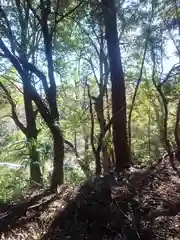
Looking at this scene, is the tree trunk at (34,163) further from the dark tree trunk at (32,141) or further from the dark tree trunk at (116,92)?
the dark tree trunk at (116,92)

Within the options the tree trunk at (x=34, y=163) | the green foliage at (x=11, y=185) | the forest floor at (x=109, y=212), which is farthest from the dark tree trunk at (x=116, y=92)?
the green foliage at (x=11, y=185)

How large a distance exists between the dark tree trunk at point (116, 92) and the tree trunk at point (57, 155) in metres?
0.92

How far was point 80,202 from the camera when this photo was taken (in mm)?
3568

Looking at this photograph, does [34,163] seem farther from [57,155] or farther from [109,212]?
[109,212]

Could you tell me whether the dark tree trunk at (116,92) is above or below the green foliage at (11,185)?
above

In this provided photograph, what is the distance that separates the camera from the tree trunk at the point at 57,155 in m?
4.93

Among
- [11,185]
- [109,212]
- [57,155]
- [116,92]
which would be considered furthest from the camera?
[11,185]

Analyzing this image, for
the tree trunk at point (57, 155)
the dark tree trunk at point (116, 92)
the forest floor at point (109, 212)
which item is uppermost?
the dark tree trunk at point (116, 92)

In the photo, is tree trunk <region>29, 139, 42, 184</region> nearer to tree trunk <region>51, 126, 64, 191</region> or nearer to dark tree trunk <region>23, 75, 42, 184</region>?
dark tree trunk <region>23, 75, 42, 184</region>

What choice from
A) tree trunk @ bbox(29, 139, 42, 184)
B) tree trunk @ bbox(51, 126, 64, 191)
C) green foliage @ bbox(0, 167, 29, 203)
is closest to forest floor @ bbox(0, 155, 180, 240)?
tree trunk @ bbox(51, 126, 64, 191)

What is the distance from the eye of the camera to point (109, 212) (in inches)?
128

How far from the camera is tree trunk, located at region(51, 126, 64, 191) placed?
493 centimetres

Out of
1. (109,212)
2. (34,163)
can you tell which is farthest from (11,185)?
(109,212)

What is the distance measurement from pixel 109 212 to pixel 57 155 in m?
1.99
